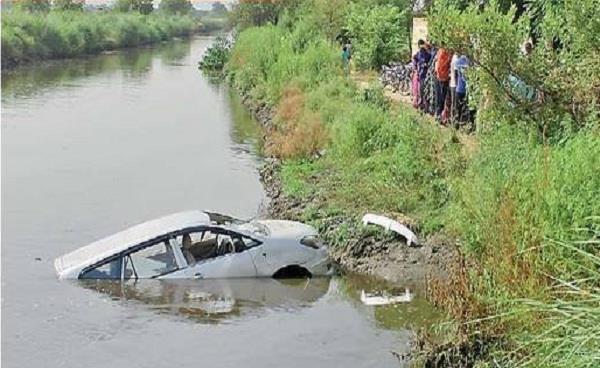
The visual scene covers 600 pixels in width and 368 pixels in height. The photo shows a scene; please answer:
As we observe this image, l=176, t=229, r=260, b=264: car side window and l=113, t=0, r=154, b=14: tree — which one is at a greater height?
l=176, t=229, r=260, b=264: car side window

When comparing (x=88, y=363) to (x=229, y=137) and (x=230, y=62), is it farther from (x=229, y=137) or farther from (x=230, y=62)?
(x=230, y=62)

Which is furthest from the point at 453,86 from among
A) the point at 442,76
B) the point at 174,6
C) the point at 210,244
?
the point at 174,6

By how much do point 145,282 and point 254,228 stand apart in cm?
204

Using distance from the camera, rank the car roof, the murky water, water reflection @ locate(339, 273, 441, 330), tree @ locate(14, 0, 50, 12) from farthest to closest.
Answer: tree @ locate(14, 0, 50, 12), the car roof, water reflection @ locate(339, 273, 441, 330), the murky water

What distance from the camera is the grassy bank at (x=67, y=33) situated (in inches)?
→ 2559

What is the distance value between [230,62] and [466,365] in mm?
44342

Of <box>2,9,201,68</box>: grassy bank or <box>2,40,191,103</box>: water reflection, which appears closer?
<box>2,40,191,103</box>: water reflection

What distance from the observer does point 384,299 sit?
16078mm

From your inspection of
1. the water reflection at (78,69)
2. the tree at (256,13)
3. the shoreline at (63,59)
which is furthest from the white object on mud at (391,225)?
the tree at (256,13)

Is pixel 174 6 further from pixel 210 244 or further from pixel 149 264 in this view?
pixel 149 264

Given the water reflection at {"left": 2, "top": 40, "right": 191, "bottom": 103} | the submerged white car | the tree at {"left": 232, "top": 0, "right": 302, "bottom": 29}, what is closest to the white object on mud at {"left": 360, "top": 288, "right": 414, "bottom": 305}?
the submerged white car

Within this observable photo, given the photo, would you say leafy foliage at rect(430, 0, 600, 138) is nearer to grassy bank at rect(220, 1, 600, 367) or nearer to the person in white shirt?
grassy bank at rect(220, 1, 600, 367)

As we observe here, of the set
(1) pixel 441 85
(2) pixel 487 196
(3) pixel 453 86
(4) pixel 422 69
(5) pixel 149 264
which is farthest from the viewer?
(4) pixel 422 69

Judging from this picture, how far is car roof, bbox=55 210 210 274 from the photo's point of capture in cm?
1640
